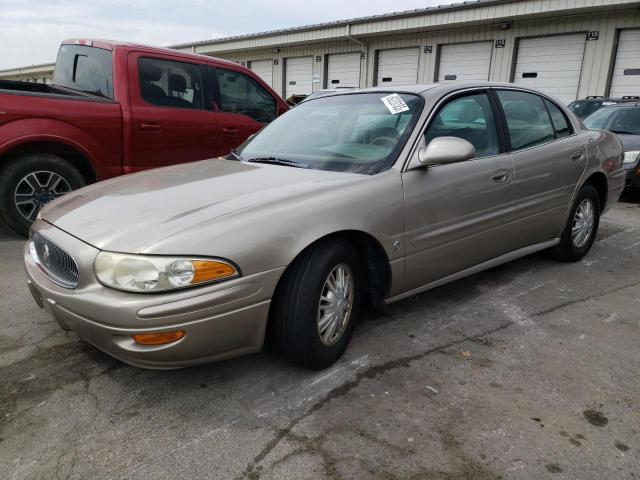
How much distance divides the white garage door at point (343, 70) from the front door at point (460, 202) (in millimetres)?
15942

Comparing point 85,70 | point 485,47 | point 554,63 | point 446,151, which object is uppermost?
point 485,47

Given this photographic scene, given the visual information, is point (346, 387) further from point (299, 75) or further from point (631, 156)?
point (299, 75)

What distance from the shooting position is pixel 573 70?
45.6ft

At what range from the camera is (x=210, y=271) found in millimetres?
2137

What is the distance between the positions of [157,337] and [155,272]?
27 cm

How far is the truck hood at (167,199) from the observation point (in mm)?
2250

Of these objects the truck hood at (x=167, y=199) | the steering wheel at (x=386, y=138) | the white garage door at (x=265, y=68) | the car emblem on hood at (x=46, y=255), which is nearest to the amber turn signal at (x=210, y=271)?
the truck hood at (x=167, y=199)

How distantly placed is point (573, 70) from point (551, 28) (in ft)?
4.37

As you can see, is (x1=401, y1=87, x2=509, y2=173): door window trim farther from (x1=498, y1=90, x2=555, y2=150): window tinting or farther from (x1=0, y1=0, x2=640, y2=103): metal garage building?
(x1=0, y1=0, x2=640, y2=103): metal garage building

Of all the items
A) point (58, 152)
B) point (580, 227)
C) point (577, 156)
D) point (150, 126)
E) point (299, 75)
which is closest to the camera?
point (577, 156)

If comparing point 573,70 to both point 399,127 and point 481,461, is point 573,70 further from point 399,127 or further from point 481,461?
point 481,461

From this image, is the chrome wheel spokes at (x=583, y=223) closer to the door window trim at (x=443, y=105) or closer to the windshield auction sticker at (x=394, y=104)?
the door window trim at (x=443, y=105)

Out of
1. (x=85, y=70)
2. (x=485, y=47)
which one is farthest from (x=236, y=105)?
(x=485, y=47)

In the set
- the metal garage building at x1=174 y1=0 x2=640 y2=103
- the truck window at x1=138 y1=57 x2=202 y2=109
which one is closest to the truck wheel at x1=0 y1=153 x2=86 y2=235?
the truck window at x1=138 y1=57 x2=202 y2=109
